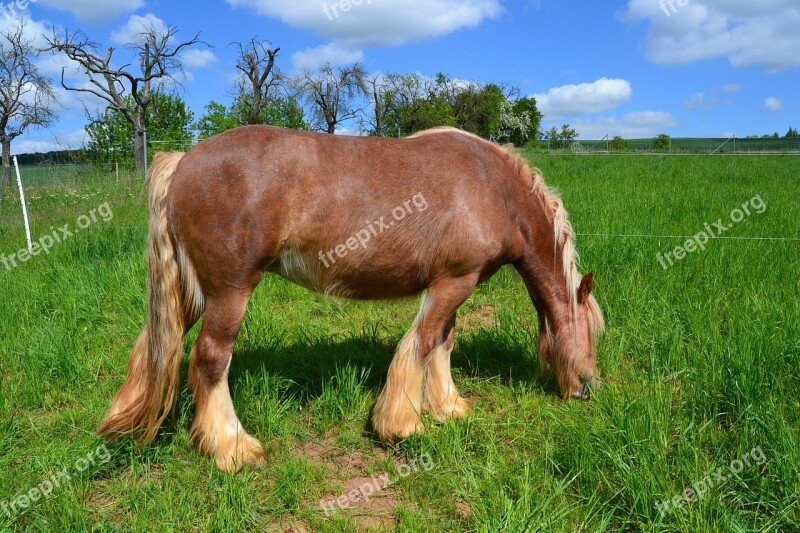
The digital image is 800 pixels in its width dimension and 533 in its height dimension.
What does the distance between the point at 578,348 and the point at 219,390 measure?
7.87 feet

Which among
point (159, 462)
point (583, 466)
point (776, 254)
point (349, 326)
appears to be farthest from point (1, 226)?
point (776, 254)

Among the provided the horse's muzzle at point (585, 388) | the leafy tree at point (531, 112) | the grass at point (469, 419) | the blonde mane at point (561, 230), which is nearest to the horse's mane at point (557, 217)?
the blonde mane at point (561, 230)

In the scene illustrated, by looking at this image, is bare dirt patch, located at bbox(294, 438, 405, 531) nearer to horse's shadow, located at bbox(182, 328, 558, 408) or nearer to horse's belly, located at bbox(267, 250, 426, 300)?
horse's shadow, located at bbox(182, 328, 558, 408)

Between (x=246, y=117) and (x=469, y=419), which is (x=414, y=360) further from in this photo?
(x=246, y=117)

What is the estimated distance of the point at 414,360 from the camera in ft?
10.7

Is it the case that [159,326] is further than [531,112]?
No

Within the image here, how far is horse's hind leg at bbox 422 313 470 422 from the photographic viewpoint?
3.58m

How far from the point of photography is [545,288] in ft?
12.0

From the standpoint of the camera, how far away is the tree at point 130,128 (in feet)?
84.3

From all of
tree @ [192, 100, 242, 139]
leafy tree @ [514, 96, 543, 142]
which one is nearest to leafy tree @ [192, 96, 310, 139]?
tree @ [192, 100, 242, 139]

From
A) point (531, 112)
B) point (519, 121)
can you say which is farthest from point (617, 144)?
point (531, 112)

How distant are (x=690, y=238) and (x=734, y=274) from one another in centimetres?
110

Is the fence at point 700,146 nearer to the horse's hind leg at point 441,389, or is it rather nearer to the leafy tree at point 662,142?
the leafy tree at point 662,142

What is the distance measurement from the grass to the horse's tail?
6.7 inches
